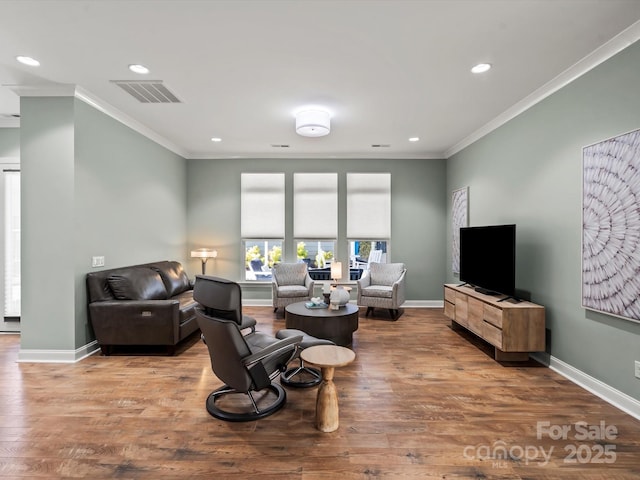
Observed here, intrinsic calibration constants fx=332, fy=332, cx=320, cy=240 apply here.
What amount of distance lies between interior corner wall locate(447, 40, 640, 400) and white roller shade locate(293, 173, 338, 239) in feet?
9.55

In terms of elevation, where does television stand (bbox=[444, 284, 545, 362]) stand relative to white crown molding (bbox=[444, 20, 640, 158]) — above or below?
below

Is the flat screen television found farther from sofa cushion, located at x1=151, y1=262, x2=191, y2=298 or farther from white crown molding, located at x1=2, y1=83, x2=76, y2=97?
white crown molding, located at x1=2, y1=83, x2=76, y2=97

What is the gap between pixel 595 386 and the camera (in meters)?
2.92

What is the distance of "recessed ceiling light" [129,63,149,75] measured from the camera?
311 cm

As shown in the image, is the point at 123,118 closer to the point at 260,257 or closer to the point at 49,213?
the point at 49,213

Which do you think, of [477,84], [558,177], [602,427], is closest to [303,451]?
[602,427]

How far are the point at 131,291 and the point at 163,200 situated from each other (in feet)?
6.95

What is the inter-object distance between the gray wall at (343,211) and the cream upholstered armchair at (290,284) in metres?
0.51

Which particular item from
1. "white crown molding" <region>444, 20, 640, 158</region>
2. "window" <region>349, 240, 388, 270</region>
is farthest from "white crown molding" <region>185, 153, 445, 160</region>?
"window" <region>349, 240, 388, 270</region>

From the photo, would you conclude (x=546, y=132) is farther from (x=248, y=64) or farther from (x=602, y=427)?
(x=248, y=64)

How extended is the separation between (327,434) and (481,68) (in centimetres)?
341

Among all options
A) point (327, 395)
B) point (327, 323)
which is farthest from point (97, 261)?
point (327, 395)

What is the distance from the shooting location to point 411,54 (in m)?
2.88

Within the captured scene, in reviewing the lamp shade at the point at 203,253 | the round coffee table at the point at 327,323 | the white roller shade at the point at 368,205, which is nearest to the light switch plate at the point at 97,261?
the lamp shade at the point at 203,253
